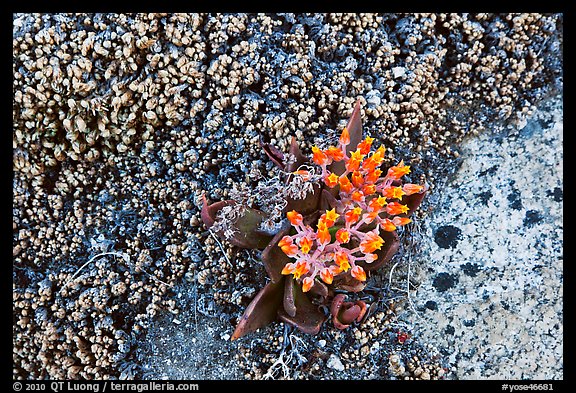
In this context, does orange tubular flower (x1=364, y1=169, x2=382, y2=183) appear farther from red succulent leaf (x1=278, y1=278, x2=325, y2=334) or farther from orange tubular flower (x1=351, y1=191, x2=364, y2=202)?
red succulent leaf (x1=278, y1=278, x2=325, y2=334)

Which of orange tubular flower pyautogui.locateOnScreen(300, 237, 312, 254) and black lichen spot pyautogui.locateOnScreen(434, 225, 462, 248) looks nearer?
orange tubular flower pyautogui.locateOnScreen(300, 237, 312, 254)

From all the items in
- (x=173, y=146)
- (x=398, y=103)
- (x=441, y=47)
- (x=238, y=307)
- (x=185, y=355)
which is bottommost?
(x=185, y=355)

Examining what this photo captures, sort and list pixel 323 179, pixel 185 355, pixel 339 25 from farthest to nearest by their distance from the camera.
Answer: pixel 339 25 < pixel 185 355 < pixel 323 179

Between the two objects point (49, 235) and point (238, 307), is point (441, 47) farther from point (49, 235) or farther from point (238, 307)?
point (49, 235)

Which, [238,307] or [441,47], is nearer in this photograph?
[238,307]

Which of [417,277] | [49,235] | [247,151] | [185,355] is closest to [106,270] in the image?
[49,235]

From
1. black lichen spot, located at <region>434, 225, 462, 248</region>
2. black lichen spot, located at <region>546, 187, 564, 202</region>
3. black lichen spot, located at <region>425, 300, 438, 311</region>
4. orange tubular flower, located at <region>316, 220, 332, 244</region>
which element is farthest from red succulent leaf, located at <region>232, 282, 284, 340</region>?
black lichen spot, located at <region>546, 187, 564, 202</region>
